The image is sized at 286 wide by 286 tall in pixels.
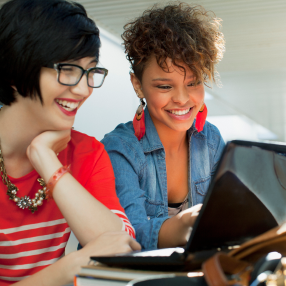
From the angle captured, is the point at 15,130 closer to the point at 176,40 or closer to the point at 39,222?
the point at 39,222

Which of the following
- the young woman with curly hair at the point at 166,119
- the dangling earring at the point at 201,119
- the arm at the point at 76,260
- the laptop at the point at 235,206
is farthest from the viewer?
the dangling earring at the point at 201,119

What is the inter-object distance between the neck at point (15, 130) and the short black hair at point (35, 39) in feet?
0.29

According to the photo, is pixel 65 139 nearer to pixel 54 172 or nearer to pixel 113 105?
pixel 54 172

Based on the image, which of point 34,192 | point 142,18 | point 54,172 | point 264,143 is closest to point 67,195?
point 54,172

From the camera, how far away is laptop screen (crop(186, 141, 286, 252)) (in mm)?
568

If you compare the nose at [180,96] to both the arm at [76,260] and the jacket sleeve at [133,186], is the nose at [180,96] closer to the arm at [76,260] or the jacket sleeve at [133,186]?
the jacket sleeve at [133,186]

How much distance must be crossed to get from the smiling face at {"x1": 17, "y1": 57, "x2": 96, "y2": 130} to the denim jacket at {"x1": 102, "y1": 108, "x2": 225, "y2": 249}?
1.24 ft

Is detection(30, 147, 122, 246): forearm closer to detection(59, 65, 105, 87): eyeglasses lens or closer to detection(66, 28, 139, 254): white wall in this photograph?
detection(59, 65, 105, 87): eyeglasses lens

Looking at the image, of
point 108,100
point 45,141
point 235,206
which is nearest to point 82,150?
point 45,141

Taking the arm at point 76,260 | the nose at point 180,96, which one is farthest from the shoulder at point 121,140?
the arm at point 76,260

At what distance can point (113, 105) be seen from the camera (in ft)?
29.9

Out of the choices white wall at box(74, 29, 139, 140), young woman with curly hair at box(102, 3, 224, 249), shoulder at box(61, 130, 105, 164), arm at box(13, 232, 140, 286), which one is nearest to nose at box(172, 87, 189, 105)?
young woman with curly hair at box(102, 3, 224, 249)

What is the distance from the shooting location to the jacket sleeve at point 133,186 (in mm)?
1126

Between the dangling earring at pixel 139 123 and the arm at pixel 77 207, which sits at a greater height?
the dangling earring at pixel 139 123
